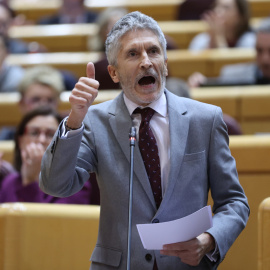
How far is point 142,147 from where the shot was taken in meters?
0.96


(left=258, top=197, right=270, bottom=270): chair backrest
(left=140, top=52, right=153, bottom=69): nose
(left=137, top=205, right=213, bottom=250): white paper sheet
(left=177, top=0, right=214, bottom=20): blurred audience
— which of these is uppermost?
(left=177, top=0, right=214, bottom=20): blurred audience

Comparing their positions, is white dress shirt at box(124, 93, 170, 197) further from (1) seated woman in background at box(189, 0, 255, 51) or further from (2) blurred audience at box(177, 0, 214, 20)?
(2) blurred audience at box(177, 0, 214, 20)

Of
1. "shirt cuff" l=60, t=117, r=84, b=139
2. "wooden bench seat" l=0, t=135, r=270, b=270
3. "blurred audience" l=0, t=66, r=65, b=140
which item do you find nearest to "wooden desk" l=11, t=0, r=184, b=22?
"blurred audience" l=0, t=66, r=65, b=140

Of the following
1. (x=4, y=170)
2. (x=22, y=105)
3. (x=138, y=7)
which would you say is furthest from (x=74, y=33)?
(x=4, y=170)

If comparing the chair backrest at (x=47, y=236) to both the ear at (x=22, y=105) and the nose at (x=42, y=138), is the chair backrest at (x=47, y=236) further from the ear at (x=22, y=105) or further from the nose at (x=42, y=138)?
the ear at (x=22, y=105)

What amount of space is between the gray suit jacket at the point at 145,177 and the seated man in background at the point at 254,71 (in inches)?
51.3

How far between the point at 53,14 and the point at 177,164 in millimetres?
2983

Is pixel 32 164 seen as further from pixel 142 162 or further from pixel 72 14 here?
pixel 72 14

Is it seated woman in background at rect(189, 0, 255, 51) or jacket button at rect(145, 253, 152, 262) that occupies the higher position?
seated woman in background at rect(189, 0, 255, 51)

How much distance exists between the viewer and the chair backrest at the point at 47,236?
4.19 feet

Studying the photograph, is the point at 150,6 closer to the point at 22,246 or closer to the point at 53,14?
the point at 53,14

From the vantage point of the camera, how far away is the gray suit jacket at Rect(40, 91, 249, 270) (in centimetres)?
93

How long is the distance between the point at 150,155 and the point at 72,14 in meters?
2.64

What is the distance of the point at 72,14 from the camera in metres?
3.48
